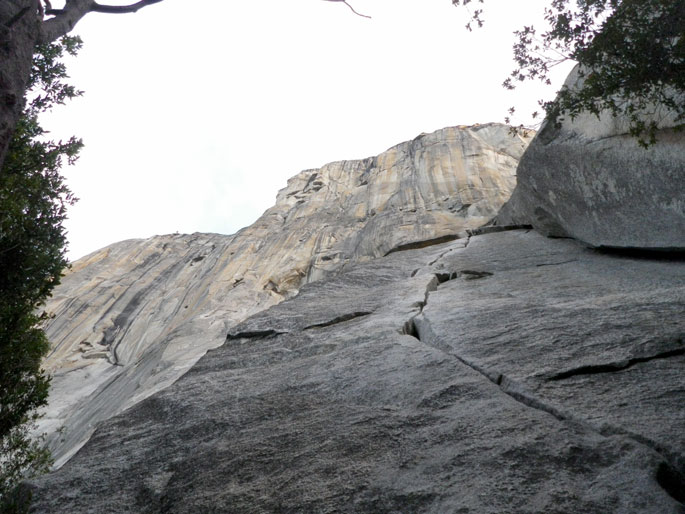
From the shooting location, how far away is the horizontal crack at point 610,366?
5.59 metres

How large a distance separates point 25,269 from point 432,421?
8.34m

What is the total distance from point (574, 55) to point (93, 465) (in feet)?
30.5

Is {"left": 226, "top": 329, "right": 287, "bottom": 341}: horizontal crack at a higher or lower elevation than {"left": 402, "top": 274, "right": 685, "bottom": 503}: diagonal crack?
higher

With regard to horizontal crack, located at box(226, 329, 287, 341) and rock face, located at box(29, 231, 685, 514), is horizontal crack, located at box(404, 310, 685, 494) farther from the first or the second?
horizontal crack, located at box(226, 329, 287, 341)

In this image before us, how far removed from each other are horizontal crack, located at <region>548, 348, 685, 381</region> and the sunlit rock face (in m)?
14.7

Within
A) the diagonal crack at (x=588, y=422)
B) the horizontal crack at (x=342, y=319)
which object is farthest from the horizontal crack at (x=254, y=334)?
the diagonal crack at (x=588, y=422)

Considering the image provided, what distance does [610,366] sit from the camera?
5605 mm

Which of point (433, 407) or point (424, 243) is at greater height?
point (424, 243)

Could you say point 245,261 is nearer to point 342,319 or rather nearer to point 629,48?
point 342,319

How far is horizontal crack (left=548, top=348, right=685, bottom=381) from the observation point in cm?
559

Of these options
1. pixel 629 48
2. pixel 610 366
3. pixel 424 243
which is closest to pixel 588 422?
pixel 610 366

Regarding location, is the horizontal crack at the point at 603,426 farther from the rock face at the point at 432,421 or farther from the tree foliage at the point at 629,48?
the tree foliage at the point at 629,48

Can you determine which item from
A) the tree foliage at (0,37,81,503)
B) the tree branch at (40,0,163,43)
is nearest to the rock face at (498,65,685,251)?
the tree branch at (40,0,163,43)

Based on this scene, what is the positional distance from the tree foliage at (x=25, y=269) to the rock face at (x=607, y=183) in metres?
10.8
